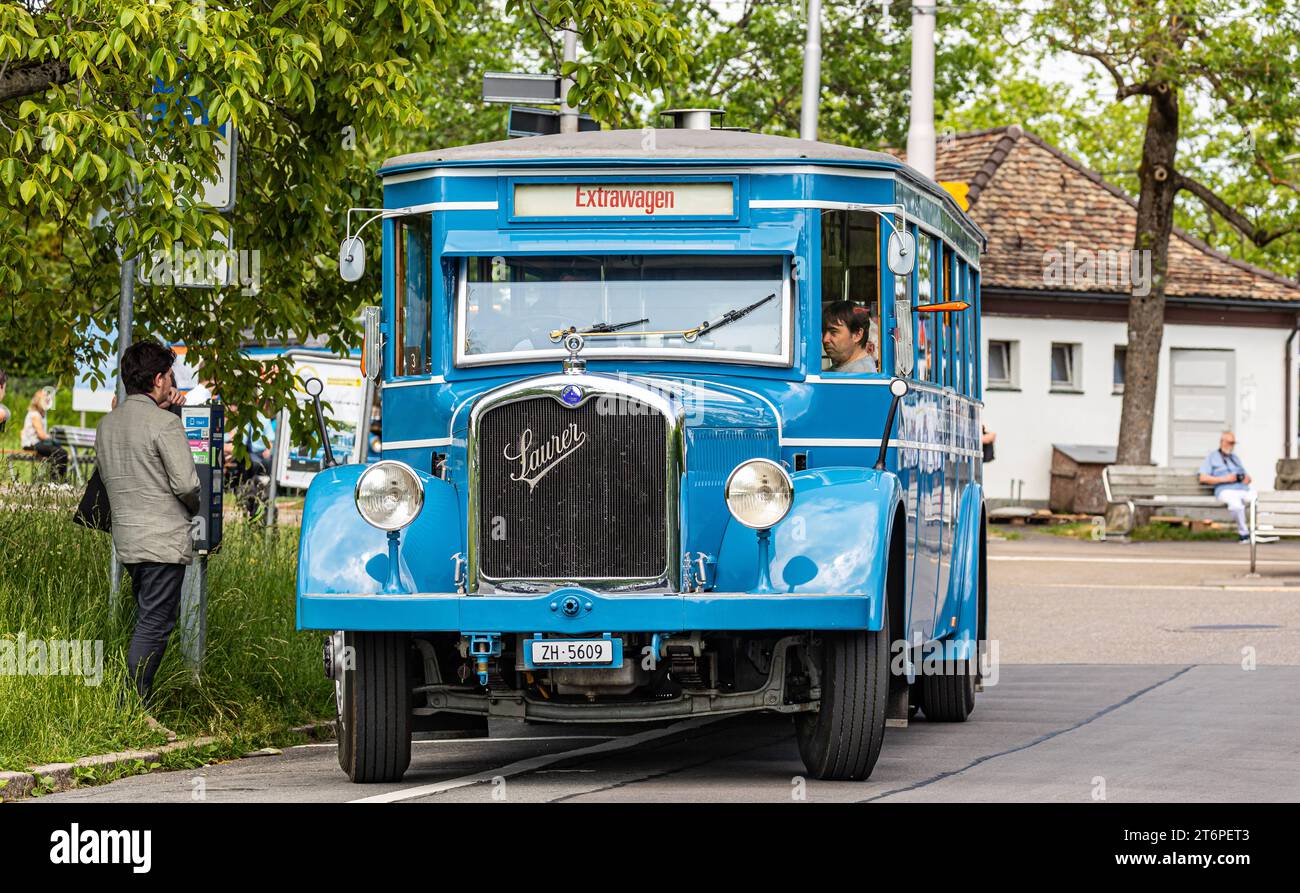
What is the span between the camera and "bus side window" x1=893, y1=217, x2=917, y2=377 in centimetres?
1035

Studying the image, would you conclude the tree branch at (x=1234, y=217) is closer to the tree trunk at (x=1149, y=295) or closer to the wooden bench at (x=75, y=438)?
the tree trunk at (x=1149, y=295)

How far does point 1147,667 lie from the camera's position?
1574 centimetres

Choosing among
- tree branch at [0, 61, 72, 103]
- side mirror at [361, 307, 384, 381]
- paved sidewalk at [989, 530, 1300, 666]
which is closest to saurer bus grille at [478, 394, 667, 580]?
side mirror at [361, 307, 384, 381]

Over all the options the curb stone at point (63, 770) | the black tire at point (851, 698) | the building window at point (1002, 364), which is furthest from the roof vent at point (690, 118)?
the building window at point (1002, 364)

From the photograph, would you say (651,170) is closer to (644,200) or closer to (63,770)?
(644,200)

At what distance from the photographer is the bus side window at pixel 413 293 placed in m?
10.3

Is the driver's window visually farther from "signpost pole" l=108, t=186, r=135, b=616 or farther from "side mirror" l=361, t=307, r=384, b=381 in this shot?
"signpost pole" l=108, t=186, r=135, b=616

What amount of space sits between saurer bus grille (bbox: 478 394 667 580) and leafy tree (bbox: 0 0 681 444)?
9.12 feet

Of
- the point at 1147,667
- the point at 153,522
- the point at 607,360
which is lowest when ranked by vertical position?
the point at 1147,667

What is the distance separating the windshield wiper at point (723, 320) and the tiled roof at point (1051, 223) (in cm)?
2930
